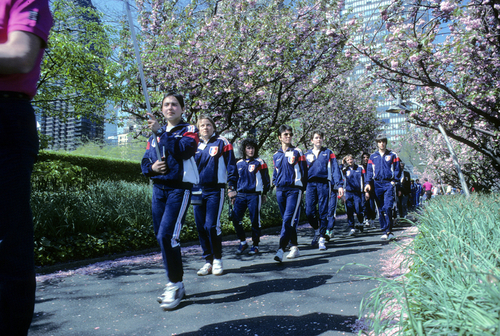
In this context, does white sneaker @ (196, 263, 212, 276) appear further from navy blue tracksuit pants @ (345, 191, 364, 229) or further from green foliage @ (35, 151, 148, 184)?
green foliage @ (35, 151, 148, 184)

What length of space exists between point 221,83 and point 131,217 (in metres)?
4.76

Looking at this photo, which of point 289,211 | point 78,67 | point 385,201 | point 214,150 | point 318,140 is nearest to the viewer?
point 214,150

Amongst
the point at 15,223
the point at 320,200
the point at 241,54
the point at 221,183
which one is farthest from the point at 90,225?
the point at 241,54

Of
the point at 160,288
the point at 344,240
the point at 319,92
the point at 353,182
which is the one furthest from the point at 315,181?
the point at 319,92

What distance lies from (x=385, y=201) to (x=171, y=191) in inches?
218

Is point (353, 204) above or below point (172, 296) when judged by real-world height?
above

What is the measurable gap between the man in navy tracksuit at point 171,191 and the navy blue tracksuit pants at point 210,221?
1368 millimetres

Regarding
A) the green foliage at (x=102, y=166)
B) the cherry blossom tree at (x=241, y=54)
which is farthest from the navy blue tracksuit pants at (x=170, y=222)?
the green foliage at (x=102, y=166)

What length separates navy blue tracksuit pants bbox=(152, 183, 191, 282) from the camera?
11.8 ft

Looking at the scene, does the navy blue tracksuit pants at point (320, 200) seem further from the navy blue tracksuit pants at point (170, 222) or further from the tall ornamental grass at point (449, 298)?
the tall ornamental grass at point (449, 298)

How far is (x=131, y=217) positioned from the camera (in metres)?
7.24

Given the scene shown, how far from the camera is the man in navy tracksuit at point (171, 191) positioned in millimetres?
3596

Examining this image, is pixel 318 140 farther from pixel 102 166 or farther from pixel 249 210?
pixel 102 166

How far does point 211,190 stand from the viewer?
206 inches
